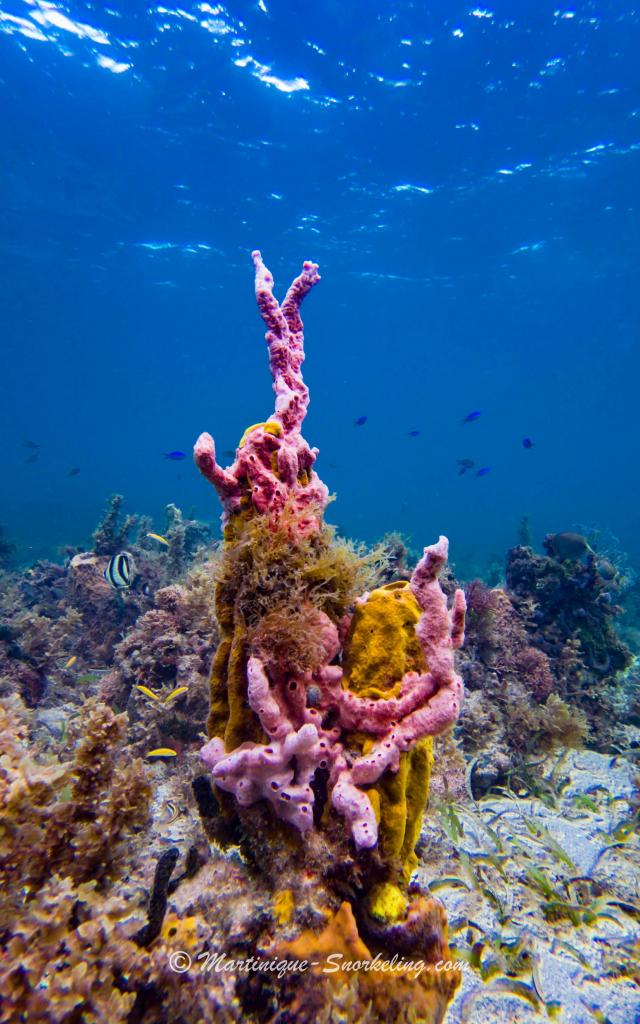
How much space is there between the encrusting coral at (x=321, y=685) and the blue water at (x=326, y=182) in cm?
2168

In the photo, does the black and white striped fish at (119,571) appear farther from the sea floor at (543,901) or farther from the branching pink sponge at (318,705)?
the sea floor at (543,901)

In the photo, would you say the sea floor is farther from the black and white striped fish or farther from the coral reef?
the black and white striped fish

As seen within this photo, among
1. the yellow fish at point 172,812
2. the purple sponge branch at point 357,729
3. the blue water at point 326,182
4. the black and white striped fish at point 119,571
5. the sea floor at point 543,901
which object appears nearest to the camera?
the purple sponge branch at point 357,729

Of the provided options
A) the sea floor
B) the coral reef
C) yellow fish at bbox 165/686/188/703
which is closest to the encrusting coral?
the sea floor

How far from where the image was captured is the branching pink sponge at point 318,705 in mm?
2285

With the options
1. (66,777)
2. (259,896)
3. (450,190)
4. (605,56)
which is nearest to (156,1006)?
(259,896)

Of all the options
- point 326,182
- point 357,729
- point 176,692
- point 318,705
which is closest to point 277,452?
point 318,705

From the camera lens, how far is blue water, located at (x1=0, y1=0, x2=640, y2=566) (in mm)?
17297

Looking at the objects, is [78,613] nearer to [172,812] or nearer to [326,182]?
[172,812]

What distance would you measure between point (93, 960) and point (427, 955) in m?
1.50

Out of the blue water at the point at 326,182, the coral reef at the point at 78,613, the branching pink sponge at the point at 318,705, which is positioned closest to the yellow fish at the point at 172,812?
the coral reef at the point at 78,613

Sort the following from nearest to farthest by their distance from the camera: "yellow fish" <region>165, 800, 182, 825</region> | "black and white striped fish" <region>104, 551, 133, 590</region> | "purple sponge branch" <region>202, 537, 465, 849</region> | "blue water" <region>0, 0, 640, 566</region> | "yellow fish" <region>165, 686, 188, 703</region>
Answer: "purple sponge branch" <region>202, 537, 465, 849</region>
"yellow fish" <region>165, 800, 182, 825</region>
"yellow fish" <region>165, 686, 188, 703</region>
"black and white striped fish" <region>104, 551, 133, 590</region>
"blue water" <region>0, 0, 640, 566</region>

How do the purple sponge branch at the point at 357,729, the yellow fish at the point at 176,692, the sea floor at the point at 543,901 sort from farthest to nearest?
the yellow fish at the point at 176,692, the sea floor at the point at 543,901, the purple sponge branch at the point at 357,729

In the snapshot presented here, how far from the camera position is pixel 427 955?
2277 millimetres
